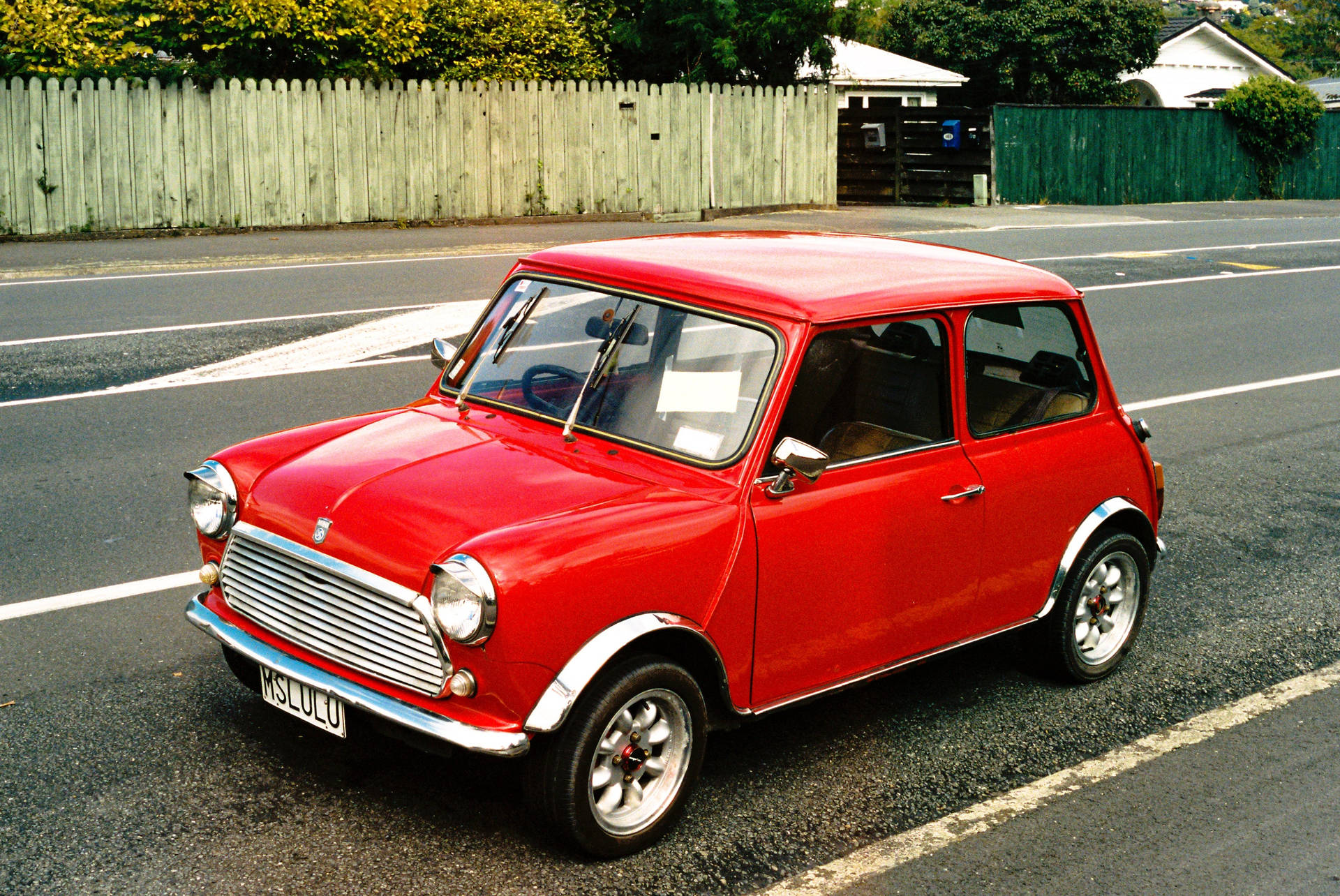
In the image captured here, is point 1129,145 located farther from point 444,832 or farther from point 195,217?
point 444,832

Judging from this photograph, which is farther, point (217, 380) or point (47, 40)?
point (47, 40)

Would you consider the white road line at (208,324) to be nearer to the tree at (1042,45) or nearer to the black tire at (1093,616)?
the black tire at (1093,616)

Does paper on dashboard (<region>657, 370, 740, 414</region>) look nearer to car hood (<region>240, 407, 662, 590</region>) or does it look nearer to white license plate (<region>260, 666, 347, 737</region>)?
car hood (<region>240, 407, 662, 590</region>)

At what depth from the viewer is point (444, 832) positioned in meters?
4.05

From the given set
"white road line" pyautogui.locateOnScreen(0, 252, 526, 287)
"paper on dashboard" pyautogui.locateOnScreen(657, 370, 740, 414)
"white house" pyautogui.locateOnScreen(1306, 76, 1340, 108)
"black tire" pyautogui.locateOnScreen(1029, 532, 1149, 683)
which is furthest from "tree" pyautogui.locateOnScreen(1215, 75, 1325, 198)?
"paper on dashboard" pyautogui.locateOnScreen(657, 370, 740, 414)

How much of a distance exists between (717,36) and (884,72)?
9.94 metres

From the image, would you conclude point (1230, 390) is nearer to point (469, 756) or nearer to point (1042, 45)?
point (469, 756)

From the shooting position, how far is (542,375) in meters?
4.85

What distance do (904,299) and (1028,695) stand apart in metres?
1.70

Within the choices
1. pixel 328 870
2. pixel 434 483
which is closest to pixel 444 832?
pixel 328 870

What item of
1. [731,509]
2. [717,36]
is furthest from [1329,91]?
[731,509]

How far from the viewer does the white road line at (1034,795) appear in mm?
3920

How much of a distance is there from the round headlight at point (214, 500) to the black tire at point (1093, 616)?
9.72 ft

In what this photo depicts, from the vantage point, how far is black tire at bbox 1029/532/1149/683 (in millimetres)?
5258
